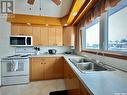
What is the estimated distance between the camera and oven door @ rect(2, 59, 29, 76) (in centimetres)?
340

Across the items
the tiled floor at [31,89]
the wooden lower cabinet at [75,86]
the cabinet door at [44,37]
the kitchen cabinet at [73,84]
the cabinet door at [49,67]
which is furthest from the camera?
the cabinet door at [44,37]

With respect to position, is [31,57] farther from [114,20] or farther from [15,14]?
[114,20]

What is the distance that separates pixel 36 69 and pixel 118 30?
110 inches

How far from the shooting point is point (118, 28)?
2145 millimetres

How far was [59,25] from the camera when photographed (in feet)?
14.2

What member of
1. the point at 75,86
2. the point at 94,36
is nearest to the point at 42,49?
the point at 94,36

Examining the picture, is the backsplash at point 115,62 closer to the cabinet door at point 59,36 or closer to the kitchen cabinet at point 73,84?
the kitchen cabinet at point 73,84

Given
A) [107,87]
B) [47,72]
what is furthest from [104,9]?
[47,72]

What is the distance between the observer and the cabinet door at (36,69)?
3762 millimetres

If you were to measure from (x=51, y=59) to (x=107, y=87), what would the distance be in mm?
2955

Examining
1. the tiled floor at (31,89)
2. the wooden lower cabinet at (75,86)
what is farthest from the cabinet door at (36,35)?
the wooden lower cabinet at (75,86)

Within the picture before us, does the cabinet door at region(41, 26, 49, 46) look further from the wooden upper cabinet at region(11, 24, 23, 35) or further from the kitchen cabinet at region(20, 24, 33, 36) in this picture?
the wooden upper cabinet at region(11, 24, 23, 35)

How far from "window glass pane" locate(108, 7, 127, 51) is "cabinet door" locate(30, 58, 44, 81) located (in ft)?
7.80

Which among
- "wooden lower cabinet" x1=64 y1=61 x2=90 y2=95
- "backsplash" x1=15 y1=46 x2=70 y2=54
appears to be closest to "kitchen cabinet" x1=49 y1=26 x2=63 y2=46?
"backsplash" x1=15 y1=46 x2=70 y2=54
